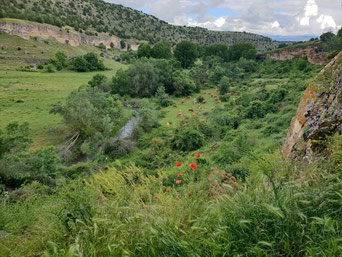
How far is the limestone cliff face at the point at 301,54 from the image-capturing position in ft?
158

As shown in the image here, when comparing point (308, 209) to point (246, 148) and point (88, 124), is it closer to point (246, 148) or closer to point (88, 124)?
point (246, 148)

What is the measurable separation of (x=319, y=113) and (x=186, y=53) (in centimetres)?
6392

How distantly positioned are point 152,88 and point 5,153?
2880 cm

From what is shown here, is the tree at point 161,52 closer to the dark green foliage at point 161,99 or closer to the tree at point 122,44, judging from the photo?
the dark green foliage at point 161,99

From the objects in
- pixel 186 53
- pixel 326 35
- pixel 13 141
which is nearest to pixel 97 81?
pixel 13 141

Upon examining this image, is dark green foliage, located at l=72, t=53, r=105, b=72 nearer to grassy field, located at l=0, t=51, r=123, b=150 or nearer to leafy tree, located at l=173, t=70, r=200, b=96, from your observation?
grassy field, located at l=0, t=51, r=123, b=150

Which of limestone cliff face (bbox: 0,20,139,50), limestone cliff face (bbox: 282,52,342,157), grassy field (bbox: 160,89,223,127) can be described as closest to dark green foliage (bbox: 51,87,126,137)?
grassy field (bbox: 160,89,223,127)

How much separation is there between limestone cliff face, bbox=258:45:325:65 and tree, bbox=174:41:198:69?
20.7 metres

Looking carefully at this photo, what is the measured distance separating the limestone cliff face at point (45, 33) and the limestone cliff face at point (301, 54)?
5794 centimetres

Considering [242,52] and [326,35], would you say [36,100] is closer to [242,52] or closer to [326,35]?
[242,52]

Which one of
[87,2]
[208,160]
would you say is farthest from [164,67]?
[87,2]

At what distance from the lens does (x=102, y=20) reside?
102 m

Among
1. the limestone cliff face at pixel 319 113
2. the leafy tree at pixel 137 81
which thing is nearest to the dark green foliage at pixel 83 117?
the leafy tree at pixel 137 81

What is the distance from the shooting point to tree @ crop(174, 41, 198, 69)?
65.1 meters
